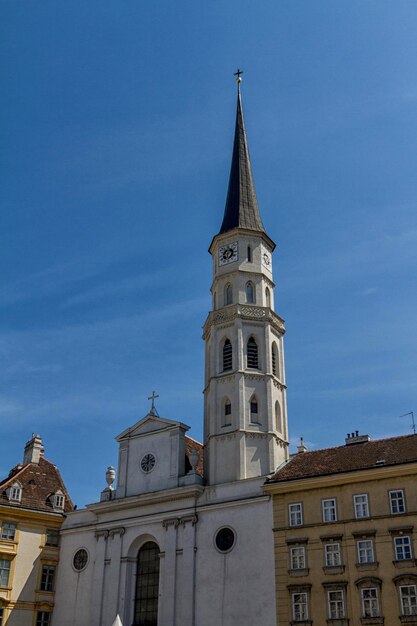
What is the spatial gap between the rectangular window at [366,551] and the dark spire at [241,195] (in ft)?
75.1

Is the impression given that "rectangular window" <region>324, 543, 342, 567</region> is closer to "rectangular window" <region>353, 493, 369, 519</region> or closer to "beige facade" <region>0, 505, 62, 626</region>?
"rectangular window" <region>353, 493, 369, 519</region>

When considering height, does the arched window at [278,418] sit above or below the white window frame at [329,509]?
above

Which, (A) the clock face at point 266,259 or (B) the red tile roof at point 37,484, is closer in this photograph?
(B) the red tile roof at point 37,484

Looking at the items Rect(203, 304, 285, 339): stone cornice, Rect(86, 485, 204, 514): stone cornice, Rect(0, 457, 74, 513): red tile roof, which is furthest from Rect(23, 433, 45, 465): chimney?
Rect(203, 304, 285, 339): stone cornice

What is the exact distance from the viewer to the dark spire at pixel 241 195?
51781mm

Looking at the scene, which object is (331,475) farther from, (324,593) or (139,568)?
(139,568)

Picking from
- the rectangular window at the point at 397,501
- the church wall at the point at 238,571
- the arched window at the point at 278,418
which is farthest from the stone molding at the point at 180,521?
the rectangular window at the point at 397,501

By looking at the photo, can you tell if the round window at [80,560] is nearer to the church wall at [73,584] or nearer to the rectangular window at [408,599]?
the church wall at [73,584]

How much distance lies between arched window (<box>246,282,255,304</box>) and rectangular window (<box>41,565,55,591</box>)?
21.5 metres

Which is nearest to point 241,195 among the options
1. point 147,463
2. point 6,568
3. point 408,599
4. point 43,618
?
point 147,463

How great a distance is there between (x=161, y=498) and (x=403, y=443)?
576 inches

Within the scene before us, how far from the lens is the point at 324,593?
1431 inches

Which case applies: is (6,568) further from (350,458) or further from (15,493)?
(350,458)

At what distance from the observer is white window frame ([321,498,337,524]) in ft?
124
